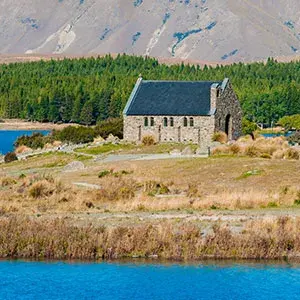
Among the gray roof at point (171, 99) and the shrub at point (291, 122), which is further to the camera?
the shrub at point (291, 122)

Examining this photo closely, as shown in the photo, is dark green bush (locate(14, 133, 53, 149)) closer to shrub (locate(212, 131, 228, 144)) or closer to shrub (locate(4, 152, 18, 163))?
shrub (locate(4, 152, 18, 163))

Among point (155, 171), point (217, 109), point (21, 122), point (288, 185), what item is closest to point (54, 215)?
point (288, 185)

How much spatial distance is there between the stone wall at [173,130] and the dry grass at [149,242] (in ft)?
150

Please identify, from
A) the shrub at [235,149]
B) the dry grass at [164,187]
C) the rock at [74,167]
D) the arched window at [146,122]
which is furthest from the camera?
the arched window at [146,122]

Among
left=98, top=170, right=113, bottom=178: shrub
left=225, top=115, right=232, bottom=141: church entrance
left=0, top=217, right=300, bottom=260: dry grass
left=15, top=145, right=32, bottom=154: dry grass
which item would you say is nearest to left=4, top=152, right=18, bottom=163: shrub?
left=15, top=145, right=32, bottom=154: dry grass

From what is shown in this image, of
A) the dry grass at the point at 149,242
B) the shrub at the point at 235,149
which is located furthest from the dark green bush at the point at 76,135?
the dry grass at the point at 149,242

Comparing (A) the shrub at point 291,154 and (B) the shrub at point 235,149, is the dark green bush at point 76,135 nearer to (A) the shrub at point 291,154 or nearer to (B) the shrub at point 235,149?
(B) the shrub at point 235,149

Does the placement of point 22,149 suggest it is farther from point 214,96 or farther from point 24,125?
point 24,125

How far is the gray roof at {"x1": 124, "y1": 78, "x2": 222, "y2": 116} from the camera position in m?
83.8

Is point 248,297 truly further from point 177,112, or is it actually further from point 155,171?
point 177,112

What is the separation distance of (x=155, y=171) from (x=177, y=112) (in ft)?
84.7

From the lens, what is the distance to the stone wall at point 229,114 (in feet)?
275

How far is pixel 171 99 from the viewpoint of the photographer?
85.2 meters

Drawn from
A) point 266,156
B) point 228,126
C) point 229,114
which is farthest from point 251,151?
point 228,126
